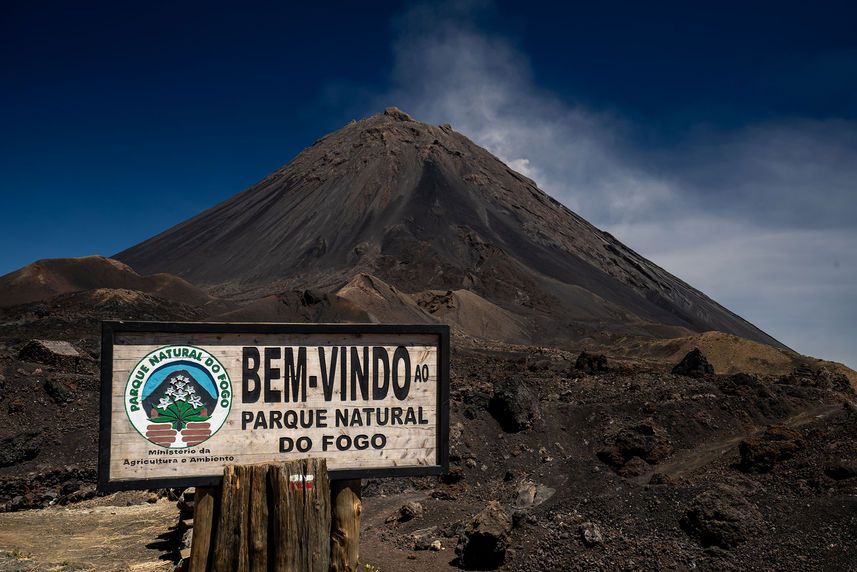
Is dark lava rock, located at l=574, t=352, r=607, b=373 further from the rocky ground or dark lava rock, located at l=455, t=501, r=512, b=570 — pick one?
dark lava rock, located at l=455, t=501, r=512, b=570

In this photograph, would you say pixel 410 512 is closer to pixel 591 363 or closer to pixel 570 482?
pixel 570 482

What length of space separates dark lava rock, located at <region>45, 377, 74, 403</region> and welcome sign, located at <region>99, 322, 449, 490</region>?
44.3 feet

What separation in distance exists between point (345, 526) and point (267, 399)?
3.41 feet

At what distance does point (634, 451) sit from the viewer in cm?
1346

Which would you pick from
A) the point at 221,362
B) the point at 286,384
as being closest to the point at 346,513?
the point at 286,384

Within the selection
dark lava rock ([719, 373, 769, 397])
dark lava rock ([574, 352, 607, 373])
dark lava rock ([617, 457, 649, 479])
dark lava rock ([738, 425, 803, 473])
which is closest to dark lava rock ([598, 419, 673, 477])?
dark lava rock ([617, 457, 649, 479])

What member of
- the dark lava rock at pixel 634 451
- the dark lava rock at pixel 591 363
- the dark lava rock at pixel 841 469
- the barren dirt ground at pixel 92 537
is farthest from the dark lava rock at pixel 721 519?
the dark lava rock at pixel 591 363

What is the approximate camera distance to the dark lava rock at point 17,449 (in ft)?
43.2

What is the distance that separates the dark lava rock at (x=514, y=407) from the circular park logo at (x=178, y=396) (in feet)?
36.3

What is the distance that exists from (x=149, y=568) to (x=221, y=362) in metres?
4.78

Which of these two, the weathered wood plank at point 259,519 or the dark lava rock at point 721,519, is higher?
the weathered wood plank at point 259,519

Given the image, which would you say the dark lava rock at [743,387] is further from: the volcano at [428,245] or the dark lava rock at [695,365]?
the volcano at [428,245]

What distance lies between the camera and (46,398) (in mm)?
15602

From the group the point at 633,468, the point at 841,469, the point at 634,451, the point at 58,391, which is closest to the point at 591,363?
the point at 634,451
